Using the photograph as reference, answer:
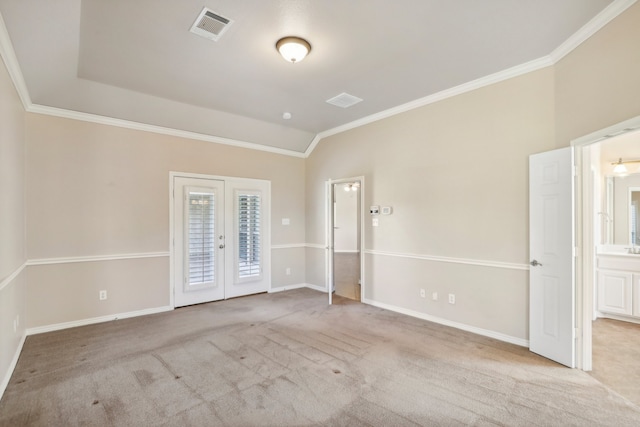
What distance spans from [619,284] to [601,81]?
3191 mm

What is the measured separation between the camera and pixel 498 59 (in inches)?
129

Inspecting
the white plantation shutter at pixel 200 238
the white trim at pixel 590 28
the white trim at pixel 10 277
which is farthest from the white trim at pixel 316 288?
the white trim at pixel 590 28

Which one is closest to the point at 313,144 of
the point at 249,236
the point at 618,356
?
the point at 249,236

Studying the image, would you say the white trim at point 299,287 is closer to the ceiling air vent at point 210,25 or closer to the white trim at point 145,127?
the white trim at point 145,127

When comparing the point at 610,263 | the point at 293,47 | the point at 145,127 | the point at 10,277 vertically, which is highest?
the point at 293,47

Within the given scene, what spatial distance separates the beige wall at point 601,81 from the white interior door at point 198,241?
16.2ft

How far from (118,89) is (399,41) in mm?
3581

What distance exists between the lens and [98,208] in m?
4.26

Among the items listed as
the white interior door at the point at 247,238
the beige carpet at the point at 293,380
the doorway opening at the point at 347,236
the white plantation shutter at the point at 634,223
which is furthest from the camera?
the doorway opening at the point at 347,236

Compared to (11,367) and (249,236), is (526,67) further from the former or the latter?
(11,367)

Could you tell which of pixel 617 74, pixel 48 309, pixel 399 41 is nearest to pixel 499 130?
pixel 617 74

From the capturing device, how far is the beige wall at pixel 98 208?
3.87 m

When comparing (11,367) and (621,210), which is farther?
(621,210)

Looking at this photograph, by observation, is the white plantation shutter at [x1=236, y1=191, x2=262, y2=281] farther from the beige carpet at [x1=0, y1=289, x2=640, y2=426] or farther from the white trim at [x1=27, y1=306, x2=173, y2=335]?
the beige carpet at [x1=0, y1=289, x2=640, y2=426]
